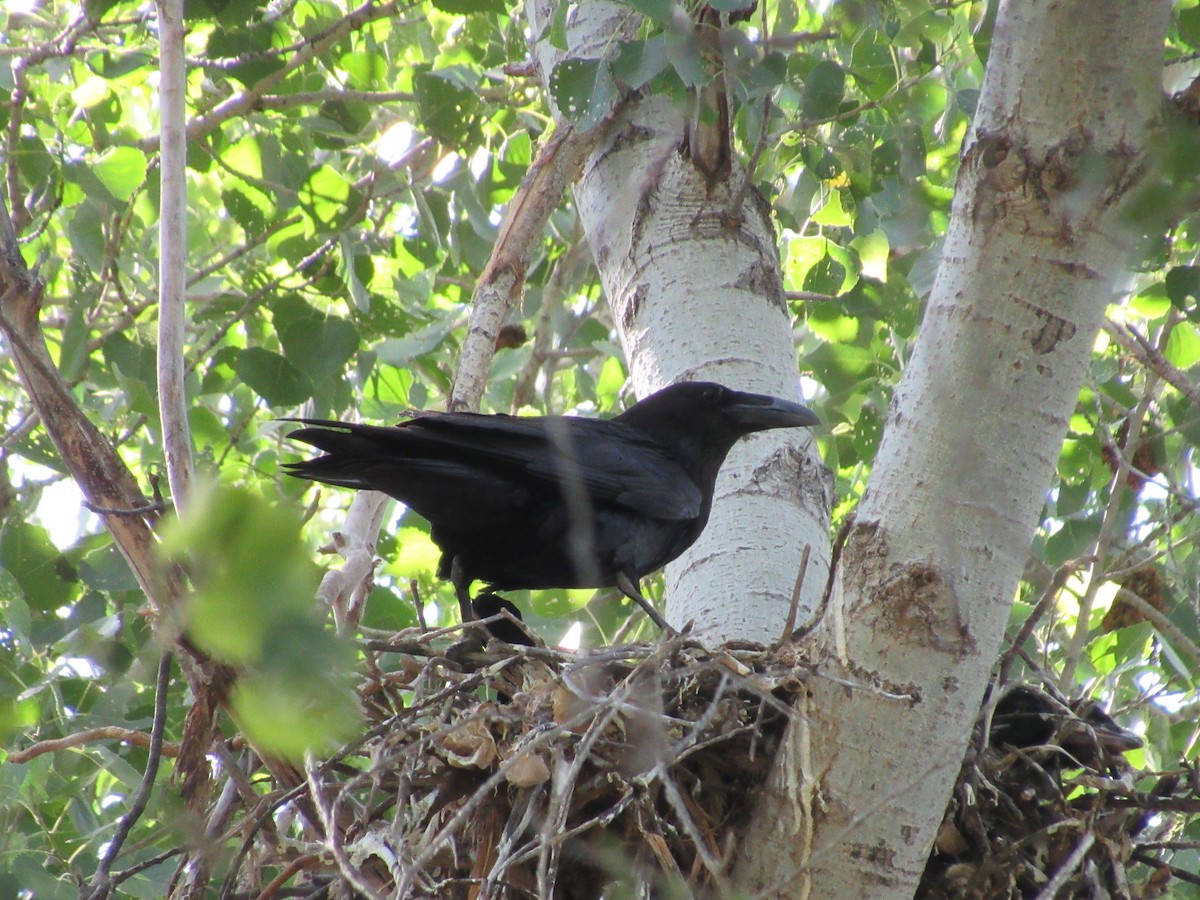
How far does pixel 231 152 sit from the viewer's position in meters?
5.22

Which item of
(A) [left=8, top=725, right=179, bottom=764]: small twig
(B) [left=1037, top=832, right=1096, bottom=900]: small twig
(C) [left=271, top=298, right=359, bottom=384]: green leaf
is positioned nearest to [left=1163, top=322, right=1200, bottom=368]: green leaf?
(B) [left=1037, top=832, right=1096, bottom=900]: small twig

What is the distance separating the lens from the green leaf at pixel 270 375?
443 cm

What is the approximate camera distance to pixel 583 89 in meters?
3.28

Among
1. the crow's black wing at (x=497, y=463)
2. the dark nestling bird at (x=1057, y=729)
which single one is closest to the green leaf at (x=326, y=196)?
the crow's black wing at (x=497, y=463)

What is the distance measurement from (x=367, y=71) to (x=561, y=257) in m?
1.35

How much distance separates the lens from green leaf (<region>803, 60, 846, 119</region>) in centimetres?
377

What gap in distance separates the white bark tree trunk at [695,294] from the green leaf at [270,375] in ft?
3.95

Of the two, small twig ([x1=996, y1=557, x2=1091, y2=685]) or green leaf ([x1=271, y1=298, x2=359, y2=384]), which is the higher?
green leaf ([x1=271, y1=298, x2=359, y2=384])

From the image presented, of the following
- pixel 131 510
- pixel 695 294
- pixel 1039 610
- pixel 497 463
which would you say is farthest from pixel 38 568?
pixel 1039 610

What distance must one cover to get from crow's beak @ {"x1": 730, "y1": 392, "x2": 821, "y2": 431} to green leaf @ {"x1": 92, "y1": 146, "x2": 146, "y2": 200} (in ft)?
7.25

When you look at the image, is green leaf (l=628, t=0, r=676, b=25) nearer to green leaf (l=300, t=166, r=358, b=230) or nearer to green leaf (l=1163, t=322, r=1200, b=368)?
green leaf (l=300, t=166, r=358, b=230)

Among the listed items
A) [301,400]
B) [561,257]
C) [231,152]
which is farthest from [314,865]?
[561,257]

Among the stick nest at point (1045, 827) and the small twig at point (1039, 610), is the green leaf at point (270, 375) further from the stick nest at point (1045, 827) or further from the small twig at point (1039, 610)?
the stick nest at point (1045, 827)

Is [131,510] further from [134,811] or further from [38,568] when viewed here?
[38,568]
